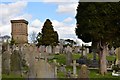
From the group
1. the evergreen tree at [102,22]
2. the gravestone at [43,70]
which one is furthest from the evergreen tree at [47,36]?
the gravestone at [43,70]

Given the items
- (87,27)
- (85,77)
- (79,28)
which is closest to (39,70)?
(85,77)

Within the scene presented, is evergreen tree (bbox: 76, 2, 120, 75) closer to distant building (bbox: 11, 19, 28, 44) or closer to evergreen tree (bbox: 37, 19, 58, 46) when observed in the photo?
evergreen tree (bbox: 37, 19, 58, 46)

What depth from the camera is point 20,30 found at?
83.5 meters

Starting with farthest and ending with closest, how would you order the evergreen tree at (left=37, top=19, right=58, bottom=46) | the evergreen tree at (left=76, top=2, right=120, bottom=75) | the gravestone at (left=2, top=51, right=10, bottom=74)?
the evergreen tree at (left=37, top=19, right=58, bottom=46)
the evergreen tree at (left=76, top=2, right=120, bottom=75)
the gravestone at (left=2, top=51, right=10, bottom=74)

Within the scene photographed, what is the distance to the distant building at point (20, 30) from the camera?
3059 inches

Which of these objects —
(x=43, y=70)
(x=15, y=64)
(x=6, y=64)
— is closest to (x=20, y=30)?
(x=15, y=64)

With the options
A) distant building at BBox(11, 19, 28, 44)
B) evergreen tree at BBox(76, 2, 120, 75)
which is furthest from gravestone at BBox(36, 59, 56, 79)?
distant building at BBox(11, 19, 28, 44)

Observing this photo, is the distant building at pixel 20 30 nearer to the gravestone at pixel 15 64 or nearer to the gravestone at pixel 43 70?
the gravestone at pixel 15 64

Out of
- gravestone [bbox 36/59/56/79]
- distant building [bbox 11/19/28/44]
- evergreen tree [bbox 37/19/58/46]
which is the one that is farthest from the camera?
distant building [bbox 11/19/28/44]

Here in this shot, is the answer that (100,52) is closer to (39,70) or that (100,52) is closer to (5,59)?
(5,59)

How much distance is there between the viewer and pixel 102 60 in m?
23.9

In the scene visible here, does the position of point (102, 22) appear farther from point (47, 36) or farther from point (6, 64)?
point (47, 36)

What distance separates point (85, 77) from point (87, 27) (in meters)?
11.1

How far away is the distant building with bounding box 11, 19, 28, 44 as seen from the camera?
77688mm
